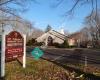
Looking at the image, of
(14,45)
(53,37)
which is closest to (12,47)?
(14,45)

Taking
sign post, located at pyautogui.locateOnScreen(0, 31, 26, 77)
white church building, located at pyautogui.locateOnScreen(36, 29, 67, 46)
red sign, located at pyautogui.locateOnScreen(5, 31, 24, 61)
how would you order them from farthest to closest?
white church building, located at pyautogui.locateOnScreen(36, 29, 67, 46) → red sign, located at pyautogui.locateOnScreen(5, 31, 24, 61) → sign post, located at pyautogui.locateOnScreen(0, 31, 26, 77)

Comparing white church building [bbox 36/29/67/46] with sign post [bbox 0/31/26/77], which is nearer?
sign post [bbox 0/31/26/77]

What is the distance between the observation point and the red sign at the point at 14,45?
50.3 ft

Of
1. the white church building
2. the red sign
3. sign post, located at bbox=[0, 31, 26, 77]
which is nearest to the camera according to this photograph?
sign post, located at bbox=[0, 31, 26, 77]

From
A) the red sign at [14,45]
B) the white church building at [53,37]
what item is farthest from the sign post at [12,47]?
the white church building at [53,37]

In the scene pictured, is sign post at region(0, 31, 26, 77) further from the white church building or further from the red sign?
the white church building

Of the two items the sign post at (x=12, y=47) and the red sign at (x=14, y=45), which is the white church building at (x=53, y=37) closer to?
the sign post at (x=12, y=47)

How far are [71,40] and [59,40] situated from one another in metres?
14.1

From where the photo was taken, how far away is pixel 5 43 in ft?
49.1

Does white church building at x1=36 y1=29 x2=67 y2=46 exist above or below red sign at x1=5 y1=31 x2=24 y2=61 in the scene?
above

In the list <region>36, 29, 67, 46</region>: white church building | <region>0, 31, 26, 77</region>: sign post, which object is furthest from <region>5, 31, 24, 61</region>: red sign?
<region>36, 29, 67, 46</region>: white church building

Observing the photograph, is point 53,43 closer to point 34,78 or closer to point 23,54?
point 23,54

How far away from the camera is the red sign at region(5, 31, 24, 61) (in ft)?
50.3

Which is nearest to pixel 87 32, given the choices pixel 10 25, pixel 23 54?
pixel 10 25
